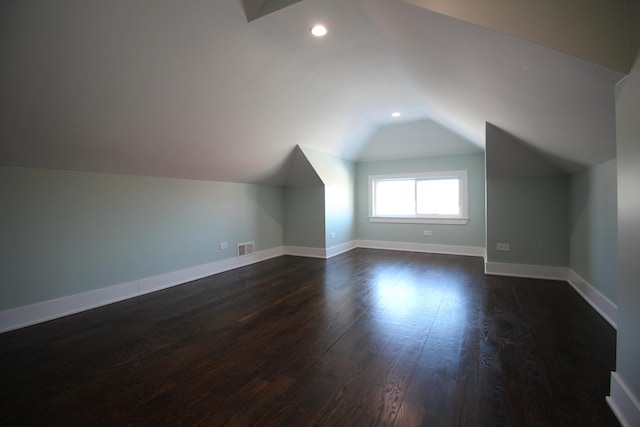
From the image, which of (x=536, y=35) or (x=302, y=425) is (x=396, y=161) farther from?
(x=302, y=425)

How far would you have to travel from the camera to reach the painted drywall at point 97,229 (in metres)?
2.57

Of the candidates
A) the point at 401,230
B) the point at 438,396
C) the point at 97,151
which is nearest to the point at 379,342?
the point at 438,396

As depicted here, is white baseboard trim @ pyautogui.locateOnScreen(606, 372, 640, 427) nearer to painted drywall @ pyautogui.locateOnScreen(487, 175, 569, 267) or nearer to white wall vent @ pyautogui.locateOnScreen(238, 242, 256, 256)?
painted drywall @ pyautogui.locateOnScreen(487, 175, 569, 267)

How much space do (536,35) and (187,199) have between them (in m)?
4.09

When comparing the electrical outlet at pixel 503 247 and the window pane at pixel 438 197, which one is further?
the window pane at pixel 438 197

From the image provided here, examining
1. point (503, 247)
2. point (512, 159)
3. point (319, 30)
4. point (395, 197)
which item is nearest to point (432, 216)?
point (395, 197)

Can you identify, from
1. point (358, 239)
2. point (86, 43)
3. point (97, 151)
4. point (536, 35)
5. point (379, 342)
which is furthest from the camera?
point (358, 239)

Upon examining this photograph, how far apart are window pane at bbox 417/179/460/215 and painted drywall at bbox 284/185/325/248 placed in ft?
7.57

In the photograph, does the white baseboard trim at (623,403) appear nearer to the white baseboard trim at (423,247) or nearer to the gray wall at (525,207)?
the gray wall at (525,207)

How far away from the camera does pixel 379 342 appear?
2.25m

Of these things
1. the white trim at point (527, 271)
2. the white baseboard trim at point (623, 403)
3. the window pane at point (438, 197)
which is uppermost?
the window pane at point (438, 197)

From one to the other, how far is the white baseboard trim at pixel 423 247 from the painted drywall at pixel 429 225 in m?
0.07

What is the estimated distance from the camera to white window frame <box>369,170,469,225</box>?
5719 mm

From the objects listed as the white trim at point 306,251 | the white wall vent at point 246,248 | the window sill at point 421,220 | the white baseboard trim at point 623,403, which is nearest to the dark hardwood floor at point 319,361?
the white baseboard trim at point 623,403
